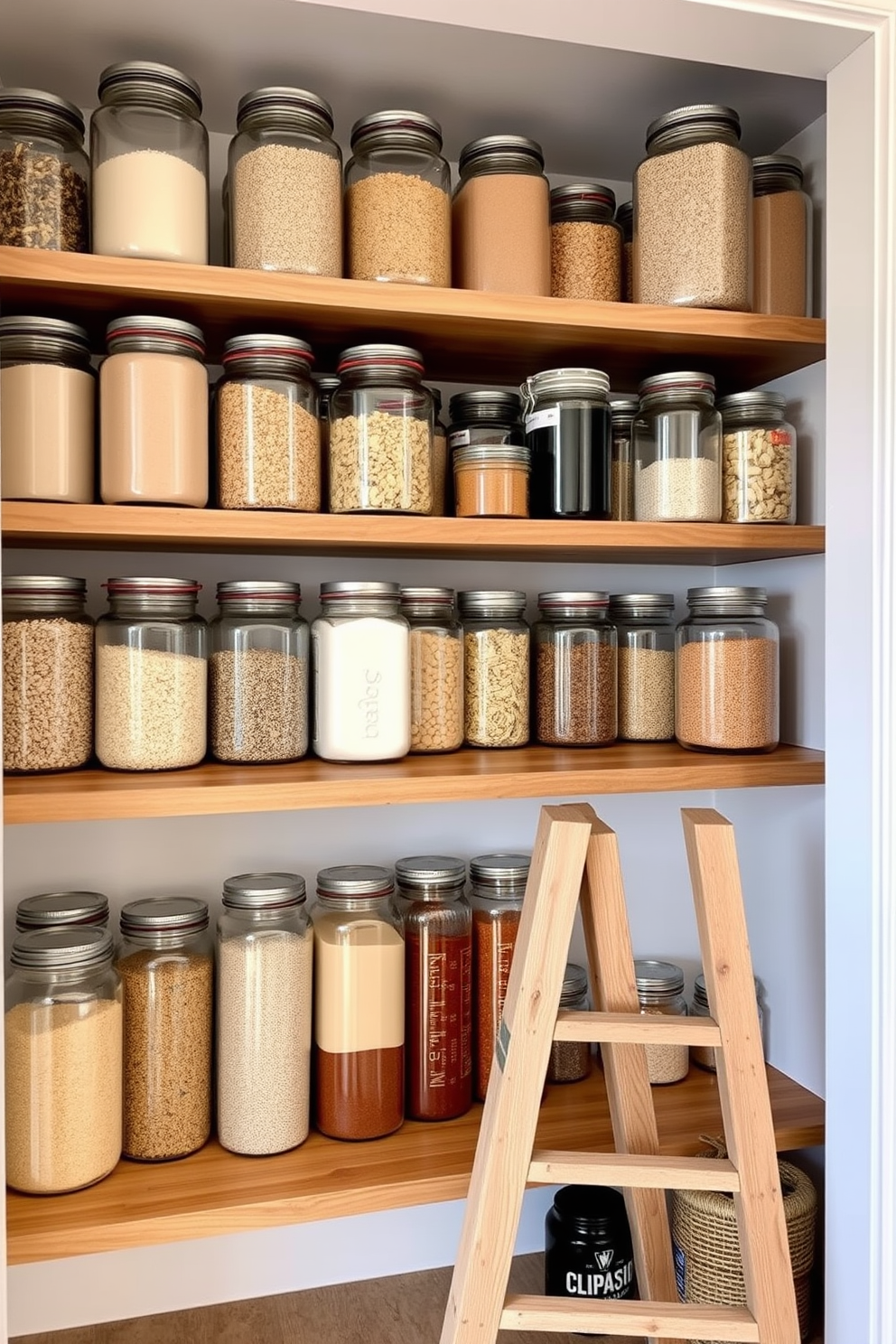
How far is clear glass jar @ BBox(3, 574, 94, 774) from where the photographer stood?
3.82 ft

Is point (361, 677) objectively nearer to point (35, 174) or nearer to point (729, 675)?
point (729, 675)

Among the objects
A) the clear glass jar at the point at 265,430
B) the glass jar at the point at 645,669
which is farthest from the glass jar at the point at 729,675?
the clear glass jar at the point at 265,430

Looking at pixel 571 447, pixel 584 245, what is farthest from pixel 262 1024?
pixel 584 245

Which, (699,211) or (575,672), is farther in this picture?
(575,672)

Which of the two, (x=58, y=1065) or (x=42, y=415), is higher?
(x=42, y=415)

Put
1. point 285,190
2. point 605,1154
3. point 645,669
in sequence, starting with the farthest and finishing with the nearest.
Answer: point 645,669
point 285,190
point 605,1154

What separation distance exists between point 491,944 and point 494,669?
0.37m

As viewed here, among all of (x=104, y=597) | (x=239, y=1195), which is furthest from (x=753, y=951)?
(x=104, y=597)

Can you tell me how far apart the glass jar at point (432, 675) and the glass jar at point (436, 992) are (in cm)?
18

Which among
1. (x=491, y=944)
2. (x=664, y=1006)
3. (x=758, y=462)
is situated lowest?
(x=664, y=1006)

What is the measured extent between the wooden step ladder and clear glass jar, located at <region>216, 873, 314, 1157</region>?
264 mm

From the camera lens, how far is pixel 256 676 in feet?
4.11

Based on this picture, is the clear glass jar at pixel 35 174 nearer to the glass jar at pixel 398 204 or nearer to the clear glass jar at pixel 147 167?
the clear glass jar at pixel 147 167

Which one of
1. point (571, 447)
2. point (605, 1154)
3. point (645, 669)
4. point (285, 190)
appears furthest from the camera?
point (645, 669)
